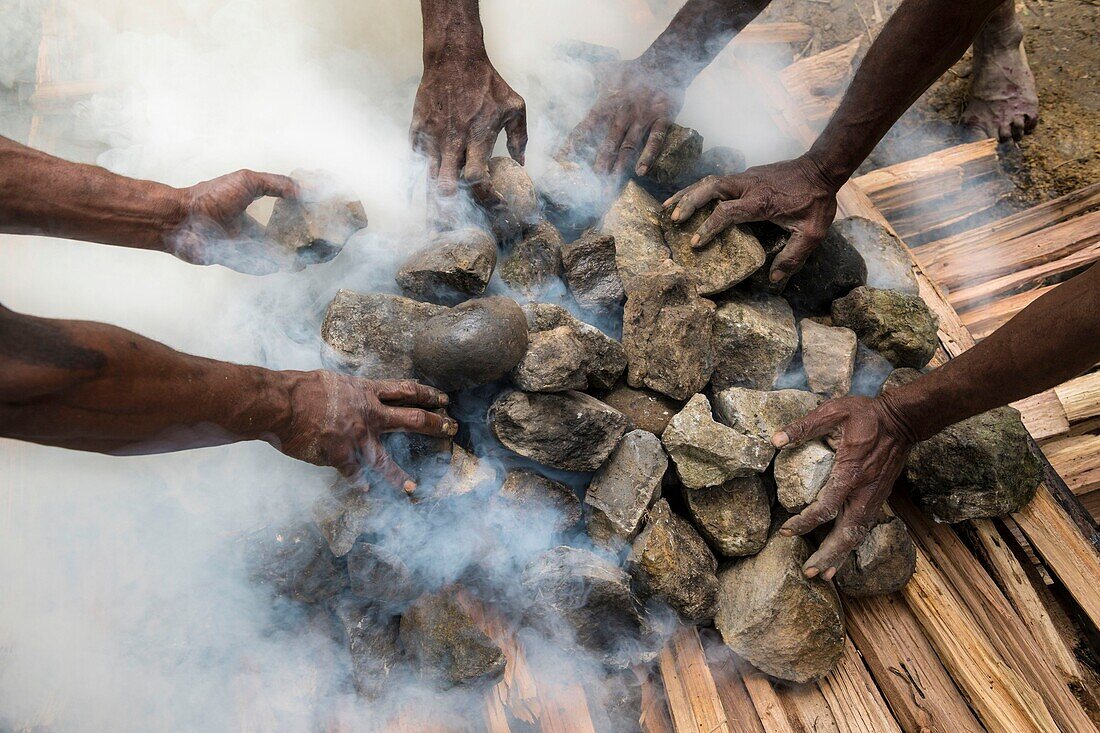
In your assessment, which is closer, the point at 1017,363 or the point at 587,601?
the point at 1017,363

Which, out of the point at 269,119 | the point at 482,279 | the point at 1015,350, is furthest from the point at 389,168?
the point at 1015,350

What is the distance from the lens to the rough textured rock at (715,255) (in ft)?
7.82

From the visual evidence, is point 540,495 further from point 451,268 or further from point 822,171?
point 822,171

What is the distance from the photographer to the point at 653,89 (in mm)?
2705

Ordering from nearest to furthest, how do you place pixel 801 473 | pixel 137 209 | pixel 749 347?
pixel 137 209
pixel 801 473
pixel 749 347

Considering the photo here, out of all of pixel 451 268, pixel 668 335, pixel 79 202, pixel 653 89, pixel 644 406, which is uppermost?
pixel 653 89

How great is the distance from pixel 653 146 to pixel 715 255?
0.48 meters

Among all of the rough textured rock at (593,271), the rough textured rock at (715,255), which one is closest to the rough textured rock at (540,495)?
the rough textured rock at (593,271)

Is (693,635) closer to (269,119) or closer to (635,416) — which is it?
(635,416)

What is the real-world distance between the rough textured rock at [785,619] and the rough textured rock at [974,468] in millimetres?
484

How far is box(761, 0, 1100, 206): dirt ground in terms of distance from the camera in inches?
151

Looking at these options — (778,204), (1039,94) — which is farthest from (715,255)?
(1039,94)

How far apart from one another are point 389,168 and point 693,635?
1.88m

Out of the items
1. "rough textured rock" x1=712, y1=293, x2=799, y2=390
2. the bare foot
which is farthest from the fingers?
the bare foot
